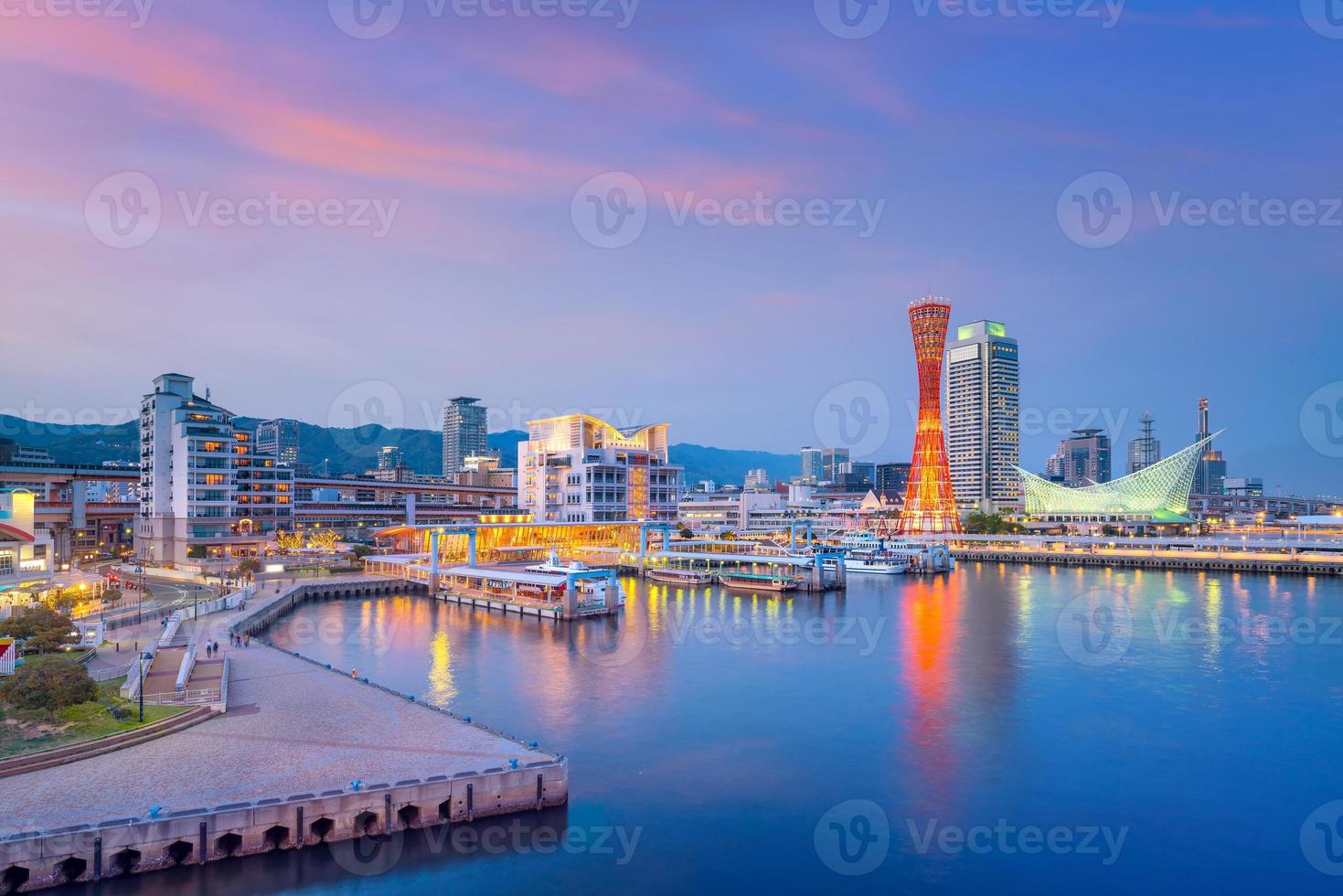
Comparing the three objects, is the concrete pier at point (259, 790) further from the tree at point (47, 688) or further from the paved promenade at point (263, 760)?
the tree at point (47, 688)

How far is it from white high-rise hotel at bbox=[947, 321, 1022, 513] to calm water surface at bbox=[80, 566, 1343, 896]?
124 m

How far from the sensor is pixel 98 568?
54.6m

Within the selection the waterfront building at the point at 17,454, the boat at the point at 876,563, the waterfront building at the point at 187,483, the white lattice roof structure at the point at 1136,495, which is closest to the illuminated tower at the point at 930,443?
the boat at the point at 876,563

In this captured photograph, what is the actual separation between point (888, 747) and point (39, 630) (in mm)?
22254

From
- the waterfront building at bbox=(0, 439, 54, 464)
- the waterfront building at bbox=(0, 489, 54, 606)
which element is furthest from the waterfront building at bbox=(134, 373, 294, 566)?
the waterfront building at bbox=(0, 489, 54, 606)

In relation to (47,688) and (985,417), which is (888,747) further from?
(985,417)

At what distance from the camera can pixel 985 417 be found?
159 m

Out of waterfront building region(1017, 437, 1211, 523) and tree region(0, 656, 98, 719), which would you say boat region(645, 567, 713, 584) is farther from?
waterfront building region(1017, 437, 1211, 523)

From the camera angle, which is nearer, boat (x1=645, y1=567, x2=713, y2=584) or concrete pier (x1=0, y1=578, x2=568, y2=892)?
concrete pier (x1=0, y1=578, x2=568, y2=892)

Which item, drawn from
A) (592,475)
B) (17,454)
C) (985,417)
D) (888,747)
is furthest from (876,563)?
(985,417)

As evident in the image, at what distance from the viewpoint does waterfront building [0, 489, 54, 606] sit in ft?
101

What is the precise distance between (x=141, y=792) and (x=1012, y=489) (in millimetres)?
162688

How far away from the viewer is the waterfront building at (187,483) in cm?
5891

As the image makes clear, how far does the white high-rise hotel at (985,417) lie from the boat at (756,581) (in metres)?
110
